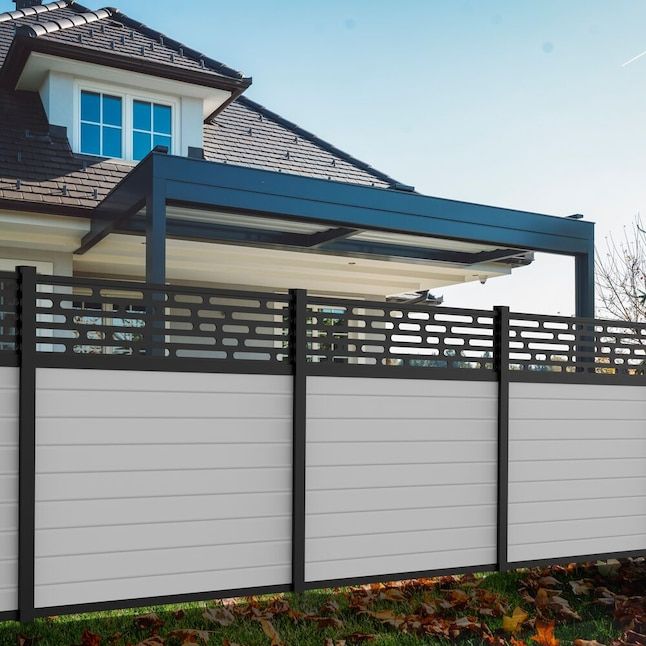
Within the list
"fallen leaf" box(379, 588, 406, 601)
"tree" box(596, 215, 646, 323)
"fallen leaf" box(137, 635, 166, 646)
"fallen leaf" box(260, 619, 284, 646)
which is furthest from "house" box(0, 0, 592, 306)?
"tree" box(596, 215, 646, 323)

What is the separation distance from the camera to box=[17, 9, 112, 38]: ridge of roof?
9219 millimetres

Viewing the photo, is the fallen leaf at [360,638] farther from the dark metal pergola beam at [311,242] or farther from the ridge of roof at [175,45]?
the ridge of roof at [175,45]

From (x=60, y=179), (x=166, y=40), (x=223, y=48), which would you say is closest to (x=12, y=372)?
(x=60, y=179)

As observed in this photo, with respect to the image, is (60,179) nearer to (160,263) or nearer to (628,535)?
(160,263)

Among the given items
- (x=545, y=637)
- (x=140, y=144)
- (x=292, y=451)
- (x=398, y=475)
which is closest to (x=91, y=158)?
(x=140, y=144)

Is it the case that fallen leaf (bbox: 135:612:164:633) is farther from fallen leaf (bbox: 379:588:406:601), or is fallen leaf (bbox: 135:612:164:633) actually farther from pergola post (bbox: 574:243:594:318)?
pergola post (bbox: 574:243:594:318)

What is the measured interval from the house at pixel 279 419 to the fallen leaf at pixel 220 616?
802mm

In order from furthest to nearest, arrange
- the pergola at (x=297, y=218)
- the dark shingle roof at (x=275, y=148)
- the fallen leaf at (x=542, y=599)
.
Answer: the dark shingle roof at (x=275, y=148), the pergola at (x=297, y=218), the fallen leaf at (x=542, y=599)

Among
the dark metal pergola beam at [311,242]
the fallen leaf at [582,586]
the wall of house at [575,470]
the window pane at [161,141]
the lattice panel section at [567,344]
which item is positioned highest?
the window pane at [161,141]

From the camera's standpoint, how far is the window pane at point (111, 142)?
983 centimetres

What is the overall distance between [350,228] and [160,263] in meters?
2.20

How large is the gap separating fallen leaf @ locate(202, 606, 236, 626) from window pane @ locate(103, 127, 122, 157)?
5.94 metres

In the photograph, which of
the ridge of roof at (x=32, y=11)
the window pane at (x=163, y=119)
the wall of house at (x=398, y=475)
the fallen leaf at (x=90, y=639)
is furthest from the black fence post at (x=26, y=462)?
the ridge of roof at (x=32, y=11)

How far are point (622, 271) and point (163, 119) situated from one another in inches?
417
